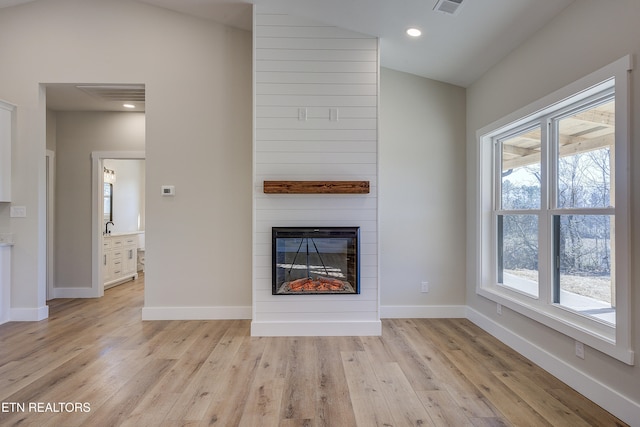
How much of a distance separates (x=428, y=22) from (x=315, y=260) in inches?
91.4

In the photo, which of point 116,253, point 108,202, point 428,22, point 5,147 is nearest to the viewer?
point 428,22

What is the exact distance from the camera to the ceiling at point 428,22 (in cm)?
249

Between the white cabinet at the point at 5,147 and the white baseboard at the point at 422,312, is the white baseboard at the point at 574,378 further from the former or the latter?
the white cabinet at the point at 5,147

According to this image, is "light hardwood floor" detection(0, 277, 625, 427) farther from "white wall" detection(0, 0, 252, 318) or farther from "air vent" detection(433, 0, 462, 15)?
"air vent" detection(433, 0, 462, 15)

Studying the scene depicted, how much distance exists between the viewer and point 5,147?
3.54 metres

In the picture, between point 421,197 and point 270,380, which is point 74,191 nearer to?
point 270,380

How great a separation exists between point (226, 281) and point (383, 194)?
1992mm

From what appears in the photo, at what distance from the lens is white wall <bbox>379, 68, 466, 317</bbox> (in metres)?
3.76

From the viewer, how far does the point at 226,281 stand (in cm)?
371

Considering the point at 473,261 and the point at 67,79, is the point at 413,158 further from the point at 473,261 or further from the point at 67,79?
the point at 67,79

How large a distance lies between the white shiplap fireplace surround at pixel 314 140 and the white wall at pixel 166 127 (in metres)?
0.56

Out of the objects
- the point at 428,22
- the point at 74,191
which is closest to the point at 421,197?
the point at 428,22

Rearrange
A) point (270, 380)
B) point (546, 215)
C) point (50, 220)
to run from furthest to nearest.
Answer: point (50, 220) → point (546, 215) → point (270, 380)

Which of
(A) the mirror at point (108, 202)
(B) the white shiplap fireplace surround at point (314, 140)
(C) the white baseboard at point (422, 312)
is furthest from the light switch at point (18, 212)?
(C) the white baseboard at point (422, 312)
